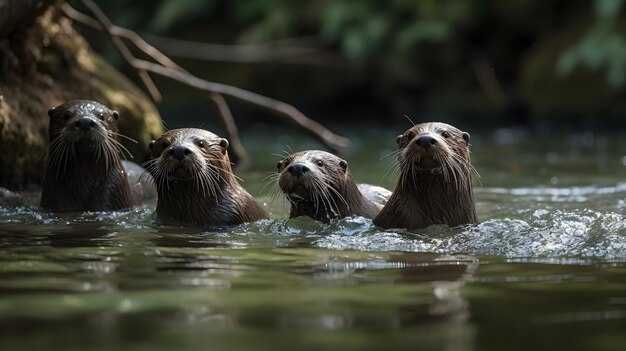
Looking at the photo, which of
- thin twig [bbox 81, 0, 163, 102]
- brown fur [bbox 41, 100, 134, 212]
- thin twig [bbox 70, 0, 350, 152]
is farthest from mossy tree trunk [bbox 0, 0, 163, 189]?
brown fur [bbox 41, 100, 134, 212]

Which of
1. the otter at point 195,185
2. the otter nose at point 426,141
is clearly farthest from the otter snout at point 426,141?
the otter at point 195,185

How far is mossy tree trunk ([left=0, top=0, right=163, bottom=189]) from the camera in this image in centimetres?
646

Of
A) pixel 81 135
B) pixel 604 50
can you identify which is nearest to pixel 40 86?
pixel 81 135

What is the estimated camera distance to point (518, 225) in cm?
473

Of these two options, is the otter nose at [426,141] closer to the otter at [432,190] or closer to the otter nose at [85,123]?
the otter at [432,190]

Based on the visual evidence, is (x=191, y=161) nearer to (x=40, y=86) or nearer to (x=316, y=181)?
(x=316, y=181)

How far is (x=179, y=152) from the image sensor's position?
5.06 metres

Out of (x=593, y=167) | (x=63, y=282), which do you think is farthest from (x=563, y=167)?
(x=63, y=282)

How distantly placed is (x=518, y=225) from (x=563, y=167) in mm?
3873

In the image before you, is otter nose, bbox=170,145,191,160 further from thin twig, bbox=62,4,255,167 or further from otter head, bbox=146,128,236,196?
thin twig, bbox=62,4,255,167

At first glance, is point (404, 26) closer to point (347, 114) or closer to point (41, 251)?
point (347, 114)

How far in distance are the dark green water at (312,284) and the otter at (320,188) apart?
0.17 m

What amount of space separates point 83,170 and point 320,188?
1465 mm

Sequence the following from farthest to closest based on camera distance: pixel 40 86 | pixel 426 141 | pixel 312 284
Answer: pixel 40 86, pixel 426 141, pixel 312 284
